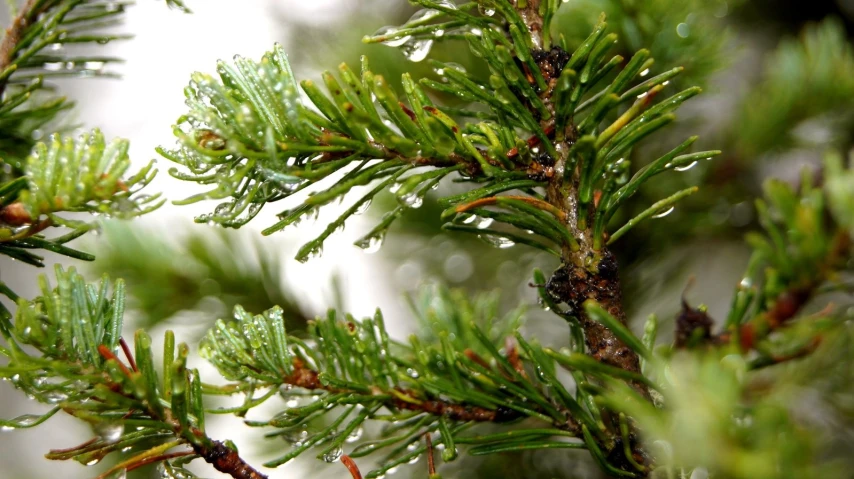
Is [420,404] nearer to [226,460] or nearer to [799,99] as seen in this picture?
[226,460]

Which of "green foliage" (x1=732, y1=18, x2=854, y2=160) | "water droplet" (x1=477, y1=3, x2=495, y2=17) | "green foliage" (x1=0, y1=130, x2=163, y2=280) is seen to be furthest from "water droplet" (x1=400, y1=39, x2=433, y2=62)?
"green foliage" (x1=732, y1=18, x2=854, y2=160)

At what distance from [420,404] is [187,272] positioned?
28 cm

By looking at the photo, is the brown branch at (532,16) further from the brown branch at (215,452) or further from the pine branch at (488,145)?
the brown branch at (215,452)

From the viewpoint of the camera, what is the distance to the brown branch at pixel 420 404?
289 mm

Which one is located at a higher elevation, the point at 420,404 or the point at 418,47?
the point at 418,47

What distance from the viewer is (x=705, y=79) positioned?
1.52 feet

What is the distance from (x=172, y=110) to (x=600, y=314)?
950 millimetres

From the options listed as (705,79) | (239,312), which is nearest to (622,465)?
(239,312)

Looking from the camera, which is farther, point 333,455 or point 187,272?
point 187,272

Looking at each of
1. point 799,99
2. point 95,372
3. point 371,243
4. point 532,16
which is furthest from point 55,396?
point 799,99

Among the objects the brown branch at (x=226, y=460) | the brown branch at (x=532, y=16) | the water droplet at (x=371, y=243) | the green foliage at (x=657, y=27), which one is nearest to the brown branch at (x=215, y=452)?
the brown branch at (x=226, y=460)

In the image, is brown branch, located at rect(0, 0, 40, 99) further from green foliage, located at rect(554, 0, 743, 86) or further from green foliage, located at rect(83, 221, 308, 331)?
green foliage, located at rect(554, 0, 743, 86)

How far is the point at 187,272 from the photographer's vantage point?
1.65 ft

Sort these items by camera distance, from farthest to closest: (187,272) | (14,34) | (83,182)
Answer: (187,272) < (14,34) < (83,182)
